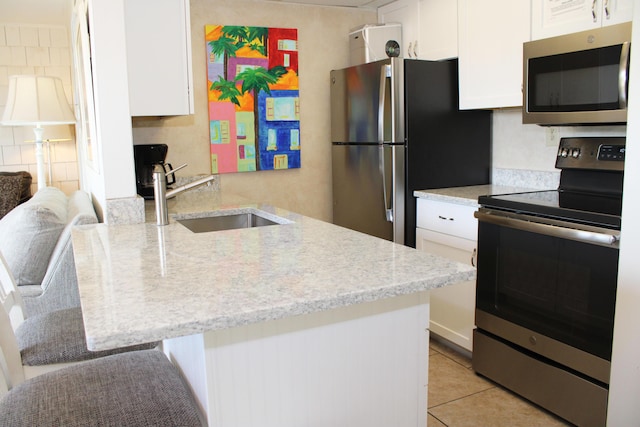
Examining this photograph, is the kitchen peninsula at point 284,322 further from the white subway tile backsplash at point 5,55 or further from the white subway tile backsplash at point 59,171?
the white subway tile backsplash at point 5,55

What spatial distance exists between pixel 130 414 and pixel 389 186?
7.38 feet

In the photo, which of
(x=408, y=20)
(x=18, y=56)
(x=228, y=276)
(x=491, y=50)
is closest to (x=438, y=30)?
(x=408, y=20)

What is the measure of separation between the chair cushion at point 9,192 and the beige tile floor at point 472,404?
3.82 metres

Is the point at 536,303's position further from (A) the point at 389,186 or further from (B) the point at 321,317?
(B) the point at 321,317

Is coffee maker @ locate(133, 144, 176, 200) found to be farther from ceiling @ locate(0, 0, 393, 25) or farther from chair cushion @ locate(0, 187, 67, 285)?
ceiling @ locate(0, 0, 393, 25)

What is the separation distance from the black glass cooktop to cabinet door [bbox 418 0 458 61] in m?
1.03

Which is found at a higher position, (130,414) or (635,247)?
(635,247)

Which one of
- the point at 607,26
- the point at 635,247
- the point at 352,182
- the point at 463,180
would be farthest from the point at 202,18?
the point at 635,247

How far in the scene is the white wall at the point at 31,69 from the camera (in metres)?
5.04

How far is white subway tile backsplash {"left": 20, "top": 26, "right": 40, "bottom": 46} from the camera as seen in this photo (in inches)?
200

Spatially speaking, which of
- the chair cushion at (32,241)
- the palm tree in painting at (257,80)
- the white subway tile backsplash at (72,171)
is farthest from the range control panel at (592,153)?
the white subway tile backsplash at (72,171)

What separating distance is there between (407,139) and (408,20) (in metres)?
0.96

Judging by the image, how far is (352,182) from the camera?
360 cm

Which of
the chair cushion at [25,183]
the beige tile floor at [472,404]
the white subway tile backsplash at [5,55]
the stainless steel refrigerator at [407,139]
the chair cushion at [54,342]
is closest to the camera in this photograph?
the chair cushion at [54,342]
